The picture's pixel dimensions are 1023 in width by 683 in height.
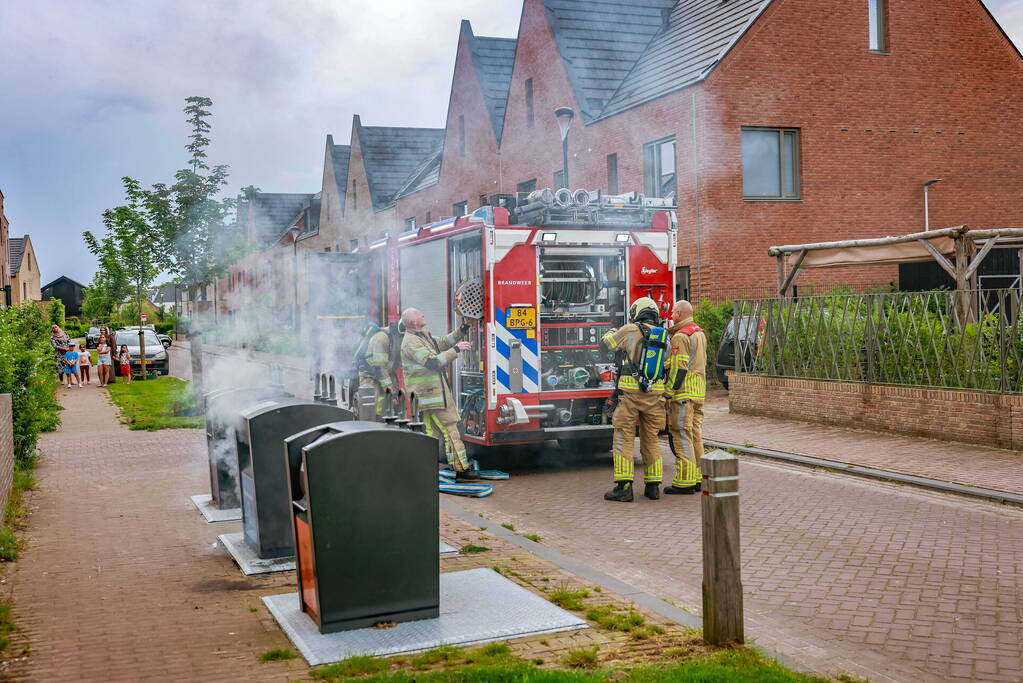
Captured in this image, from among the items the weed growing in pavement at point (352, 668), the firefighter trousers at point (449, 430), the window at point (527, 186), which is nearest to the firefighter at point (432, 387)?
the firefighter trousers at point (449, 430)

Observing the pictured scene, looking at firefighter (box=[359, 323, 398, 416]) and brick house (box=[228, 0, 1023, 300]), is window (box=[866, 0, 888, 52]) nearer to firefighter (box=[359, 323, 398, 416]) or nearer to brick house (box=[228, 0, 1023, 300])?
brick house (box=[228, 0, 1023, 300])

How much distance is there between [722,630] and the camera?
497 centimetres

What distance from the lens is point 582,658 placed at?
4.75m

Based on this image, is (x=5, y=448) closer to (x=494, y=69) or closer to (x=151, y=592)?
(x=151, y=592)

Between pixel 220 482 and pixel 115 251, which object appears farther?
pixel 115 251

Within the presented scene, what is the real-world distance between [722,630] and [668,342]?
4.77 meters

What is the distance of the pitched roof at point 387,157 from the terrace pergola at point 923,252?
2628cm

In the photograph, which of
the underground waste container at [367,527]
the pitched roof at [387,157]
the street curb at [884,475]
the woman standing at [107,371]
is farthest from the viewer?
the pitched roof at [387,157]

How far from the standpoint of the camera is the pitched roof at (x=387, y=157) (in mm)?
41594

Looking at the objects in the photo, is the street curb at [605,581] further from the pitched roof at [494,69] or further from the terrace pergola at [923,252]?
the pitched roof at [494,69]

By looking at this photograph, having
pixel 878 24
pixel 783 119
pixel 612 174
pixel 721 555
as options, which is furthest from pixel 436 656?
pixel 878 24

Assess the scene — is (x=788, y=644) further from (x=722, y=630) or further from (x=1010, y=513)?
(x=1010, y=513)

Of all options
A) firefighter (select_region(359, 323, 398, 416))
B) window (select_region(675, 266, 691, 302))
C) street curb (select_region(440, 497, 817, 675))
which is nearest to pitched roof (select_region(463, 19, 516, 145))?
window (select_region(675, 266, 691, 302))

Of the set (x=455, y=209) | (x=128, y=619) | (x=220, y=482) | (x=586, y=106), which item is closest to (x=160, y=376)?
(x=455, y=209)
